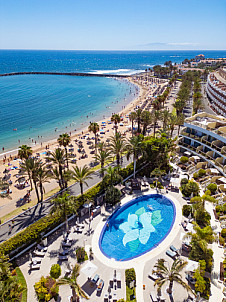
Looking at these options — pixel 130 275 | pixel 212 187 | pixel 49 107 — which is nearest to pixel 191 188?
pixel 212 187

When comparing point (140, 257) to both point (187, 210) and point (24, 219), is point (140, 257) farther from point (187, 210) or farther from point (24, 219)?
point (24, 219)

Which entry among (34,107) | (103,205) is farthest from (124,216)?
(34,107)

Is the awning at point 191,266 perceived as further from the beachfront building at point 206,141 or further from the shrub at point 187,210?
the beachfront building at point 206,141

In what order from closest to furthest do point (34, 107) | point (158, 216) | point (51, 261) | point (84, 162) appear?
point (51, 261) → point (158, 216) → point (84, 162) → point (34, 107)

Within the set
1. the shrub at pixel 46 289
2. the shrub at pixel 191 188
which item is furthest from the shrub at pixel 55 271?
the shrub at pixel 191 188

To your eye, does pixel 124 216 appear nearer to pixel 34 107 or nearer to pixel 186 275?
pixel 186 275

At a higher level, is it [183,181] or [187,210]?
[183,181]

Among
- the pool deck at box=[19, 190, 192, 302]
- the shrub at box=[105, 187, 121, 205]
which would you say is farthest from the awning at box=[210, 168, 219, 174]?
the shrub at box=[105, 187, 121, 205]

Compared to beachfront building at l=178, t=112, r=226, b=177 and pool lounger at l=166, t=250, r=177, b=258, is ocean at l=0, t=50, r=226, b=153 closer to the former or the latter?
beachfront building at l=178, t=112, r=226, b=177
